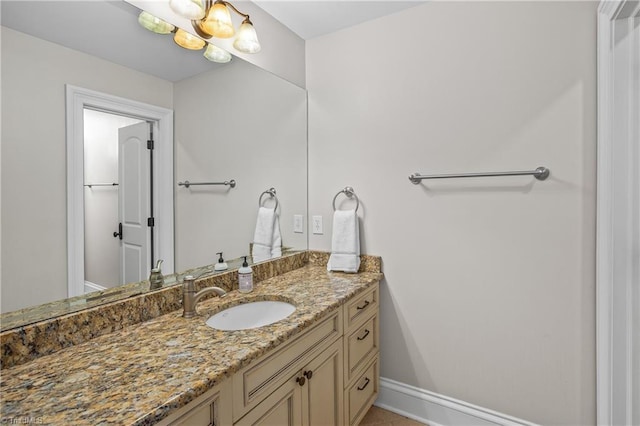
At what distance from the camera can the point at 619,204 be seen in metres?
1.25

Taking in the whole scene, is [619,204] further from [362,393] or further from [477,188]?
[362,393]

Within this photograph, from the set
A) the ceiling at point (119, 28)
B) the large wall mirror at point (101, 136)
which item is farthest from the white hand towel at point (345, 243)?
the ceiling at point (119, 28)

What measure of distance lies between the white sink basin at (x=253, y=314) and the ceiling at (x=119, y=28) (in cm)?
103

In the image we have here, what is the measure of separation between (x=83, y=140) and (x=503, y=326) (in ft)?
6.40

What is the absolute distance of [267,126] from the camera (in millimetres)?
1937

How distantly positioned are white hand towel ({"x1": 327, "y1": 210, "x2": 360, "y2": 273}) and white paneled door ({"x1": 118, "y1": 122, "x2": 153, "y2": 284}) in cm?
101

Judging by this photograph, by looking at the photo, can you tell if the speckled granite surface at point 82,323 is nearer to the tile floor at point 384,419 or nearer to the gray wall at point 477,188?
the gray wall at point 477,188

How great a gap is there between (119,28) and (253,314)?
126 cm

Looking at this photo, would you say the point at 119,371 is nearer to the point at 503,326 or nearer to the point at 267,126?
the point at 267,126

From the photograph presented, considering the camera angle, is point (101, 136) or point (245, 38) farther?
point (245, 38)

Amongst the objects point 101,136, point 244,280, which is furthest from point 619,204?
point 101,136

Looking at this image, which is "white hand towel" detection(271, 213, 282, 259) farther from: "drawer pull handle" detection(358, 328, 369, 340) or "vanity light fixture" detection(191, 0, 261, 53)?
"vanity light fixture" detection(191, 0, 261, 53)

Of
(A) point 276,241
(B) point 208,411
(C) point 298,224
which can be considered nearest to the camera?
(B) point 208,411

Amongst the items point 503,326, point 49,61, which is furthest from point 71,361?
point 503,326
